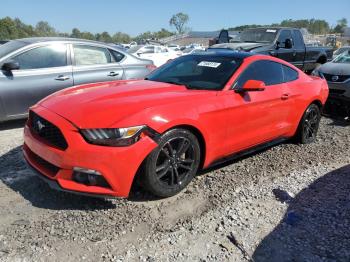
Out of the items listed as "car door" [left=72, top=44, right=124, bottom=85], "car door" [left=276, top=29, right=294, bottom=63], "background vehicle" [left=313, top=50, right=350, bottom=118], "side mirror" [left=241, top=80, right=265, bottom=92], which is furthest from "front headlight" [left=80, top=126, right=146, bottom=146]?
"car door" [left=276, top=29, right=294, bottom=63]

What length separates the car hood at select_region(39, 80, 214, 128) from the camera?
356cm

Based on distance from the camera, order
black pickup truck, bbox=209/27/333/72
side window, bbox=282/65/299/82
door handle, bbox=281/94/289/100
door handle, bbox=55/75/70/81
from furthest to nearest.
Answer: black pickup truck, bbox=209/27/333/72 → door handle, bbox=55/75/70/81 → side window, bbox=282/65/299/82 → door handle, bbox=281/94/289/100

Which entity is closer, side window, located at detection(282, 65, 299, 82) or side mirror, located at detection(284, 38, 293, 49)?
side window, located at detection(282, 65, 299, 82)

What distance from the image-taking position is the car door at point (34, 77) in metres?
6.01

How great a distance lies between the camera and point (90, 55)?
695cm

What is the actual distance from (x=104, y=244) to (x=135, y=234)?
0.30m

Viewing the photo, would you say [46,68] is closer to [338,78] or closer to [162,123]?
[162,123]

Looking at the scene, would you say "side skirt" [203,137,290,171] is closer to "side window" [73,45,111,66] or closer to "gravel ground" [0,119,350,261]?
"gravel ground" [0,119,350,261]

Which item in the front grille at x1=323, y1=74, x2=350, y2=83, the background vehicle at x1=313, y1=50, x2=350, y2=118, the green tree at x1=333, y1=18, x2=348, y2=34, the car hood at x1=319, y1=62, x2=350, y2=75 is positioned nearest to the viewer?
the background vehicle at x1=313, y1=50, x2=350, y2=118

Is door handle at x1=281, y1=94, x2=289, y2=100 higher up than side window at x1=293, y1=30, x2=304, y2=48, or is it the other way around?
side window at x1=293, y1=30, x2=304, y2=48

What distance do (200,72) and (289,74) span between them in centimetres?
156

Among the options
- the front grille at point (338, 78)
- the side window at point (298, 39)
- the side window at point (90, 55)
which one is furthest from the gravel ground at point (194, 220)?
the side window at point (298, 39)

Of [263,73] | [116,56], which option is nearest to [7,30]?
[116,56]

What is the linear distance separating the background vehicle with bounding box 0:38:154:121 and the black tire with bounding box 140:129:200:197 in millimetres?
3269
